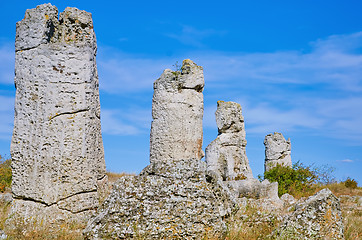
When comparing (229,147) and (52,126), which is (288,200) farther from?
(52,126)

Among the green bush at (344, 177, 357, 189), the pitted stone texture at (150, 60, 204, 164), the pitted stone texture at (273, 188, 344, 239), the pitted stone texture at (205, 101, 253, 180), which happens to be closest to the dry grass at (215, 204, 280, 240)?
the pitted stone texture at (273, 188, 344, 239)

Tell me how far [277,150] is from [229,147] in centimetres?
653

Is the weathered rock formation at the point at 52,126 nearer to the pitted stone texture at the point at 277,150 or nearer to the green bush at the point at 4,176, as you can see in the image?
the green bush at the point at 4,176

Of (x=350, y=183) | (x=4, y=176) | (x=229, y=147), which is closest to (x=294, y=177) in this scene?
(x=229, y=147)

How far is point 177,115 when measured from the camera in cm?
1342

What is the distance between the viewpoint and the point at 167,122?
13.5m

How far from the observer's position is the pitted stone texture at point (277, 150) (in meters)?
25.0

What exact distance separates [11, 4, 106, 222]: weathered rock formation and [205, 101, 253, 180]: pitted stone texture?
473 inches

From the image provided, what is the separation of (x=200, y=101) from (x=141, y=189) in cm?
817

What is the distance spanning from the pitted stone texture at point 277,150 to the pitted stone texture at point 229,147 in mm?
5639

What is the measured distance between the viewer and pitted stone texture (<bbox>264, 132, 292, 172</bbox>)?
81.9 ft

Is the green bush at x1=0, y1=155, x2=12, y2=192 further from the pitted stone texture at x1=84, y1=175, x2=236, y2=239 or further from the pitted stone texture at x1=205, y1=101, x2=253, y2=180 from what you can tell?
the pitted stone texture at x1=84, y1=175, x2=236, y2=239

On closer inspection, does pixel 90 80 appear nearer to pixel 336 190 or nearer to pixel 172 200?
pixel 172 200

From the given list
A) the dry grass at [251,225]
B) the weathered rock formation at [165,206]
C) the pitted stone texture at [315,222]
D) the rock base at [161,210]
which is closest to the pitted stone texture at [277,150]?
the dry grass at [251,225]
